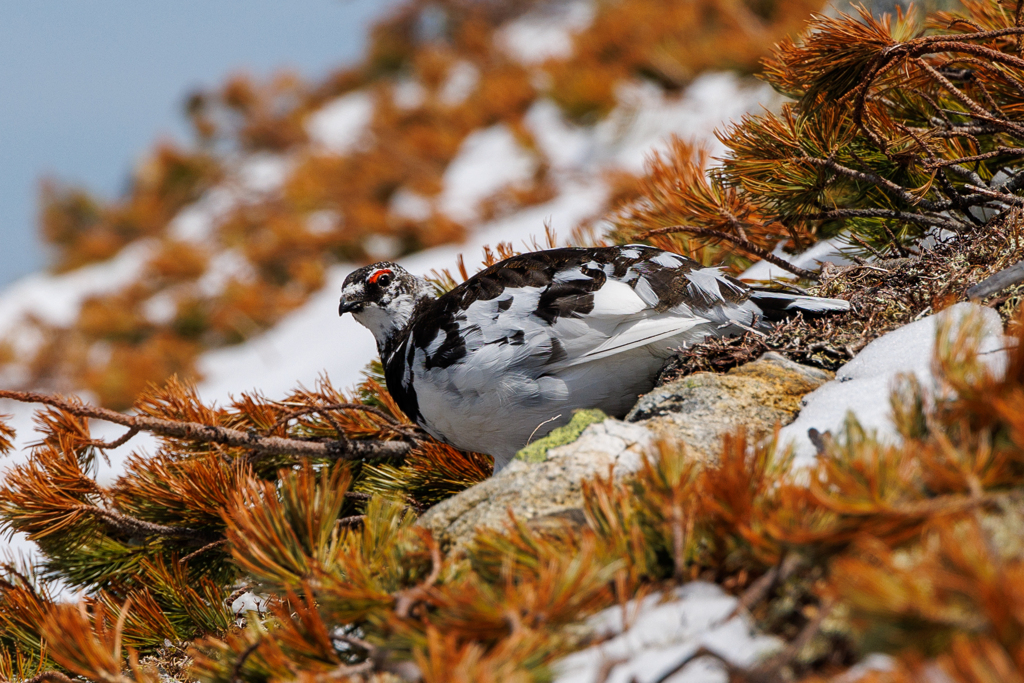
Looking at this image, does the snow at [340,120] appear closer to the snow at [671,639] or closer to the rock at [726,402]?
the rock at [726,402]

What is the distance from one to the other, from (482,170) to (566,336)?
17.6ft

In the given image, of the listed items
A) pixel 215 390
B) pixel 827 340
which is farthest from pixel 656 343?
pixel 215 390

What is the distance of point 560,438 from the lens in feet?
4.29

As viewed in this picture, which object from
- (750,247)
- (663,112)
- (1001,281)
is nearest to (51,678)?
(750,247)

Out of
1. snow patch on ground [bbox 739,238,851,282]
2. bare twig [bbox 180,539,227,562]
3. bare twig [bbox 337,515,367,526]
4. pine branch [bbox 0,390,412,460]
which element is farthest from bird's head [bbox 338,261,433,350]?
snow patch on ground [bbox 739,238,851,282]

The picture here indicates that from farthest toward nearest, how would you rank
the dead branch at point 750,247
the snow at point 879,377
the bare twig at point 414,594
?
the dead branch at point 750,247
the snow at point 879,377
the bare twig at point 414,594

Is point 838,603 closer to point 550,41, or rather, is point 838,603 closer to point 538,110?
point 538,110

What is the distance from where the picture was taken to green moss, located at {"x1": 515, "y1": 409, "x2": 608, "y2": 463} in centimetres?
127

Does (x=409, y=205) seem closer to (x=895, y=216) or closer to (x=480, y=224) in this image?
(x=480, y=224)

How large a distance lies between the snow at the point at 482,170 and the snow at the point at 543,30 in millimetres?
1134

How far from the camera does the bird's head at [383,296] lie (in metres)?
2.31

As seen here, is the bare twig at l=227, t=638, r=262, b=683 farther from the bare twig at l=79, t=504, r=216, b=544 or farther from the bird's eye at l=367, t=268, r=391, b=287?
the bird's eye at l=367, t=268, r=391, b=287

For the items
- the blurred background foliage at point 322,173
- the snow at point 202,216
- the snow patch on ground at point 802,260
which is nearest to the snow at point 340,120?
the blurred background foliage at point 322,173

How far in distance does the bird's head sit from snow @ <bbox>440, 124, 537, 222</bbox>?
364 centimetres
